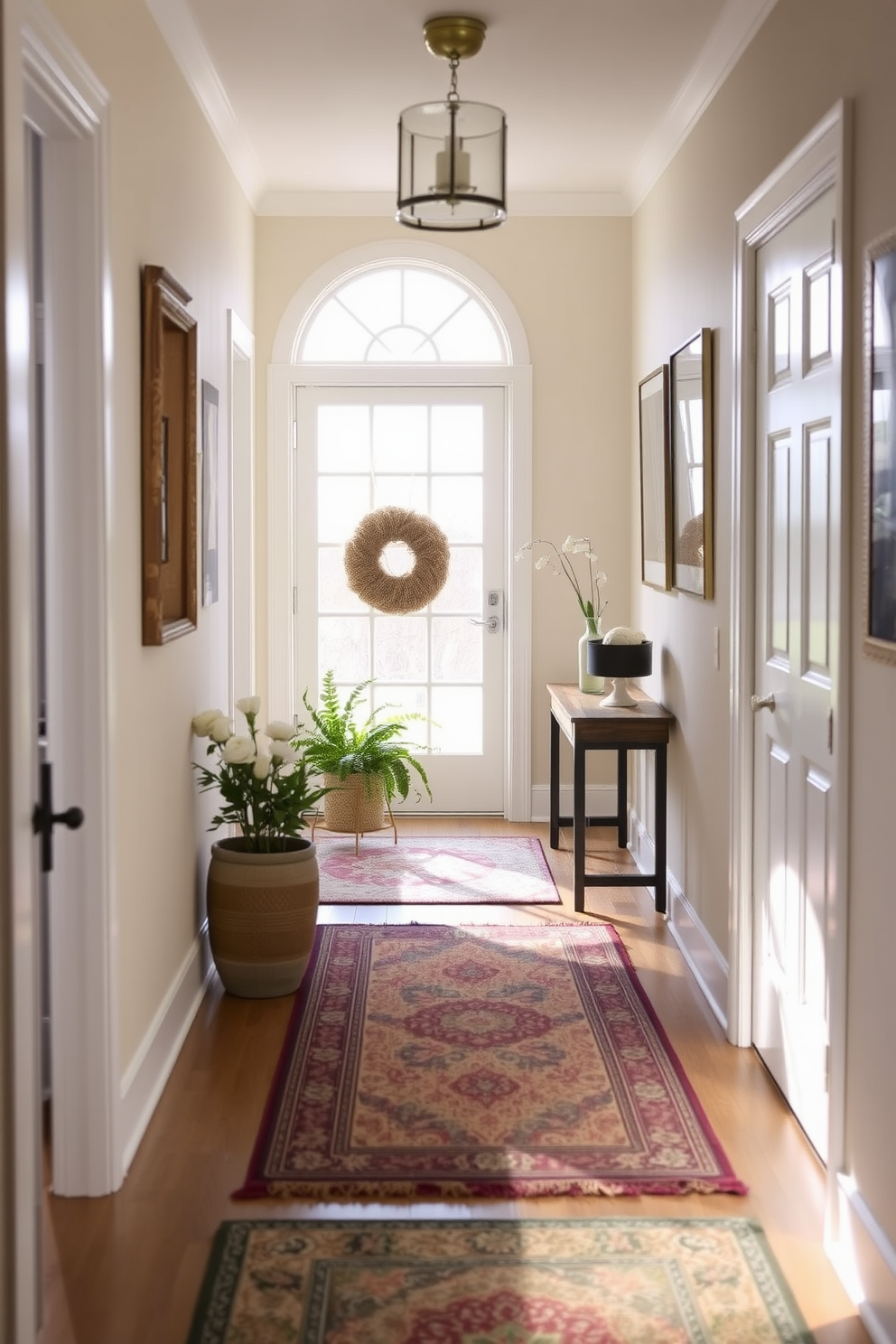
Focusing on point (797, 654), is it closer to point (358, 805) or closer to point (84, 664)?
point (84, 664)

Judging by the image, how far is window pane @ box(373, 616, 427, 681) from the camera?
6.32 meters

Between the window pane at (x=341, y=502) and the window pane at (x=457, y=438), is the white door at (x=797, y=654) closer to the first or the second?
the window pane at (x=457, y=438)

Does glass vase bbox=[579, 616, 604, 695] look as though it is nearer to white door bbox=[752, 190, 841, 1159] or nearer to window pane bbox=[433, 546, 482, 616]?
window pane bbox=[433, 546, 482, 616]

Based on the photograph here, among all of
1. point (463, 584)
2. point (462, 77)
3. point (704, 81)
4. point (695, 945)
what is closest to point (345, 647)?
point (463, 584)

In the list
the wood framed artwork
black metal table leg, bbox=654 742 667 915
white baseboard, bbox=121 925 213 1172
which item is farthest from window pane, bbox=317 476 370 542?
white baseboard, bbox=121 925 213 1172

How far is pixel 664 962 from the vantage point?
4.33 m

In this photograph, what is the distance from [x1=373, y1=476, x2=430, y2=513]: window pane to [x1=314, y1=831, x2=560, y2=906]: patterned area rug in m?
1.53

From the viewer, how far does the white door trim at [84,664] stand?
8.79 ft

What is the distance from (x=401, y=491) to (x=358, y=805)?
1504 mm

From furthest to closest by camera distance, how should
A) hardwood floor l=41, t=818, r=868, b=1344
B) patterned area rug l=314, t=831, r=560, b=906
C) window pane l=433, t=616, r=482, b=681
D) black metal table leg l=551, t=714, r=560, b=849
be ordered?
window pane l=433, t=616, r=482, b=681 < black metal table leg l=551, t=714, r=560, b=849 < patterned area rug l=314, t=831, r=560, b=906 < hardwood floor l=41, t=818, r=868, b=1344

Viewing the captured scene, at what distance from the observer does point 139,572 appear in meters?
3.17

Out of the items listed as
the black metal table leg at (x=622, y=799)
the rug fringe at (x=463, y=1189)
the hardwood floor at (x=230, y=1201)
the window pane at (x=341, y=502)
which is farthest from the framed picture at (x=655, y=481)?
the rug fringe at (x=463, y=1189)

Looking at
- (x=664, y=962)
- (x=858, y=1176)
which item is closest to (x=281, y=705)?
(x=664, y=962)

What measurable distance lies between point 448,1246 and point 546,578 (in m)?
4.01
